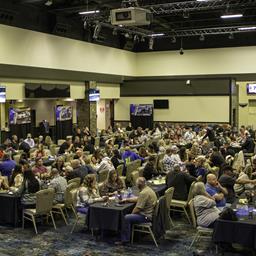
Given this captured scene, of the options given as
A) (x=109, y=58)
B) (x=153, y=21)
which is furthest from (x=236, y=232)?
(x=109, y=58)

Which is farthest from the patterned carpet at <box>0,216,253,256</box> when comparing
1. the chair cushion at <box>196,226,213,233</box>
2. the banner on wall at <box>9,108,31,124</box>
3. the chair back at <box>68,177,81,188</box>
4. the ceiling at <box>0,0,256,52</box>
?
the banner on wall at <box>9,108,31,124</box>

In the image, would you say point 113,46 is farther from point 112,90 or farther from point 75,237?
point 75,237

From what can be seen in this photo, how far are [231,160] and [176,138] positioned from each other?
701 centimetres

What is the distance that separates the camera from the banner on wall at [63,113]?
69.5ft

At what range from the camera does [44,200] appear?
28.1 ft

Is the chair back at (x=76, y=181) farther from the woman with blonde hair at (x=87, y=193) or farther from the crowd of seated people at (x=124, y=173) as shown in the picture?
the woman with blonde hair at (x=87, y=193)

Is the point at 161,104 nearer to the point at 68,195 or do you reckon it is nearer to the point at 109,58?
the point at 109,58

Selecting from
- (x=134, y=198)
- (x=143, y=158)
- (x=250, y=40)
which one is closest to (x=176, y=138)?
(x=143, y=158)

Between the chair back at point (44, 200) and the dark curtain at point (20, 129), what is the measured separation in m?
10.1

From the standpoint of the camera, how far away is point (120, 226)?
25.9 ft

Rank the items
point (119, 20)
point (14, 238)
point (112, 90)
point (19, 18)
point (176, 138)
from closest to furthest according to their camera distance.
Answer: point (14, 238) < point (119, 20) < point (19, 18) < point (176, 138) < point (112, 90)

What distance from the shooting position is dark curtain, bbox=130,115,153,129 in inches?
1017

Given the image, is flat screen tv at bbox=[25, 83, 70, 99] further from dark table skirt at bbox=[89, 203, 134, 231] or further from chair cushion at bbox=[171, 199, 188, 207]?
dark table skirt at bbox=[89, 203, 134, 231]

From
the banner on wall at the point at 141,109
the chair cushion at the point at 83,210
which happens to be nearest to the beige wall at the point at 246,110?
the banner on wall at the point at 141,109
